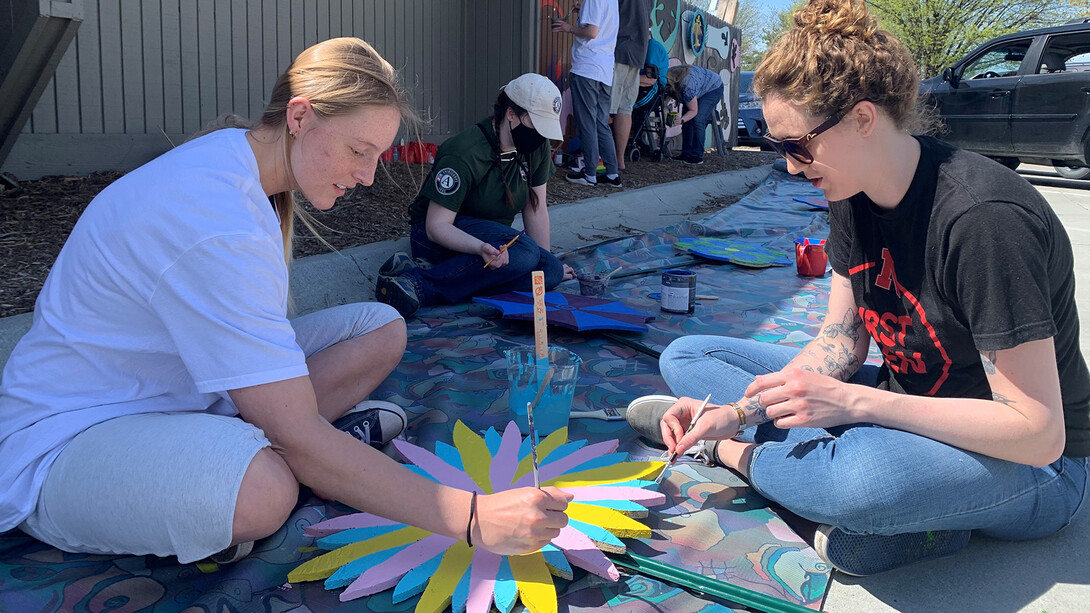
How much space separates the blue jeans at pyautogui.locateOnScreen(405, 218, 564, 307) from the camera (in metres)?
3.82

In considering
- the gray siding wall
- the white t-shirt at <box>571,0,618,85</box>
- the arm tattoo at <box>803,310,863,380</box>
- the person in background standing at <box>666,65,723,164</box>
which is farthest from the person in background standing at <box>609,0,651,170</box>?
the arm tattoo at <box>803,310,863,380</box>

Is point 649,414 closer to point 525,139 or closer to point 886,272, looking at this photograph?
point 886,272

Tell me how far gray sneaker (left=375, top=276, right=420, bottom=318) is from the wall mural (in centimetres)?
446

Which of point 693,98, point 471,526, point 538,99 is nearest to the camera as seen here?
point 471,526

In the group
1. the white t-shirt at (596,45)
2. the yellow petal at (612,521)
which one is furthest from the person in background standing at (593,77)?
the yellow petal at (612,521)

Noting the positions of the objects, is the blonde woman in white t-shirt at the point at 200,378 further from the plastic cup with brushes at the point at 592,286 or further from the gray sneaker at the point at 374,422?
the plastic cup with brushes at the point at 592,286

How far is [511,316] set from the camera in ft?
11.4

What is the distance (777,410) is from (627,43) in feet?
24.2

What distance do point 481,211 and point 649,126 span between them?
624 centimetres

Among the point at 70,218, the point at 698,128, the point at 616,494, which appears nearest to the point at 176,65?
the point at 70,218

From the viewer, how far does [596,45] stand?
6891 millimetres

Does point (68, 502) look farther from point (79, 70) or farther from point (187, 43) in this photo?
point (187, 43)

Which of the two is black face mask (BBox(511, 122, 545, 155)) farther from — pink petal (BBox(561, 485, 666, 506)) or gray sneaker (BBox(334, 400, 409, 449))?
pink petal (BBox(561, 485, 666, 506))

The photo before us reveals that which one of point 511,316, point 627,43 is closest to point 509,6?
point 627,43
